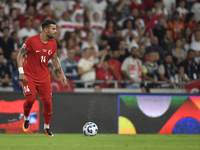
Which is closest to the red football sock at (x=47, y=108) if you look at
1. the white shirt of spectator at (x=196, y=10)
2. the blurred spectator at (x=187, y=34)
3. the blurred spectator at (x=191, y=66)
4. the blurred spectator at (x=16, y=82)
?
the blurred spectator at (x=16, y=82)

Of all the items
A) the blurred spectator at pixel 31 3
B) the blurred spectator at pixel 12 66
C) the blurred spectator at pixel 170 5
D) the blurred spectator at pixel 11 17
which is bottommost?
the blurred spectator at pixel 12 66

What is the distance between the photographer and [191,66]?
40.3 ft

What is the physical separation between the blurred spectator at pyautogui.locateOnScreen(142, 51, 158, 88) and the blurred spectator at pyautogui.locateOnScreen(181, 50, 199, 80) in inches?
47.5

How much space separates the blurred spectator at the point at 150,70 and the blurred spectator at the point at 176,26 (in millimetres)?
2251

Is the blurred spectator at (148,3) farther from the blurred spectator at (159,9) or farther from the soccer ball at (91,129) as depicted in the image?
the soccer ball at (91,129)

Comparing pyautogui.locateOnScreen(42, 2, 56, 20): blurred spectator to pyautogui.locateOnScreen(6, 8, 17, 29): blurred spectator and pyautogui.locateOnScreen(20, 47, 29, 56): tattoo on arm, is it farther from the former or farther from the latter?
pyautogui.locateOnScreen(20, 47, 29, 56): tattoo on arm

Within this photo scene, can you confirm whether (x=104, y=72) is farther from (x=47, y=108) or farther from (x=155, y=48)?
(x=47, y=108)

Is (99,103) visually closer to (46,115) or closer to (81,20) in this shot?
(46,115)

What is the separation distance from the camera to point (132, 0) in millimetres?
13750

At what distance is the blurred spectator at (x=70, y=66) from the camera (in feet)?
36.1

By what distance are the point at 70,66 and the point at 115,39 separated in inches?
77.8

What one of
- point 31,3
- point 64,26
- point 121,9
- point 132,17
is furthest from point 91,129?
point 121,9

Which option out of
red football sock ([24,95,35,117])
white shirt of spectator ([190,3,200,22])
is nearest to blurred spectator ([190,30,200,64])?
white shirt of spectator ([190,3,200,22])

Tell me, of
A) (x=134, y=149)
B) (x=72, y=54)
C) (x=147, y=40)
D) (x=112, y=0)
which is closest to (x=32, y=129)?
(x=72, y=54)
